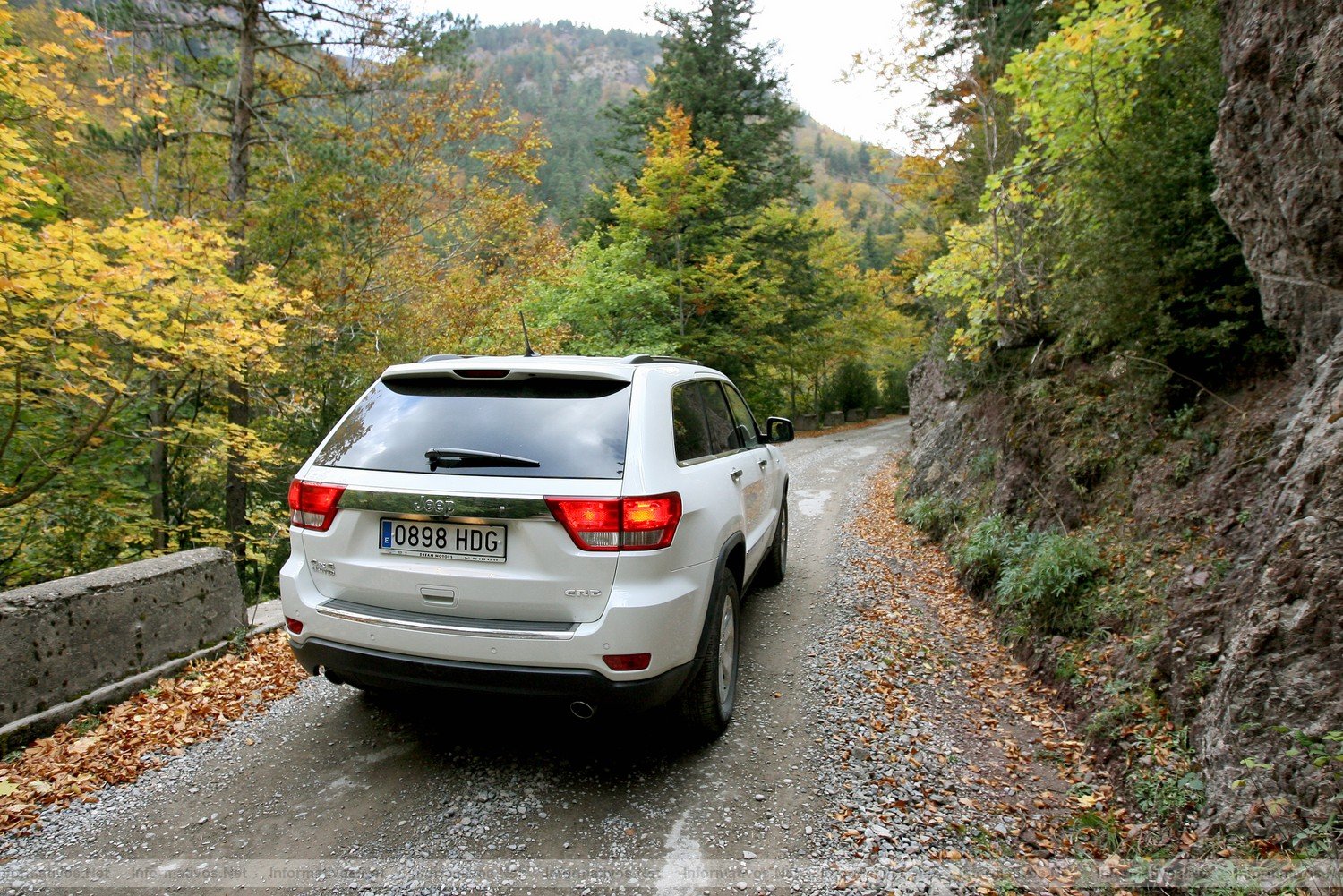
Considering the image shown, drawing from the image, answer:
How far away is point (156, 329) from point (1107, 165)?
8298 millimetres

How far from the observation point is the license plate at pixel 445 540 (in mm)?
2826

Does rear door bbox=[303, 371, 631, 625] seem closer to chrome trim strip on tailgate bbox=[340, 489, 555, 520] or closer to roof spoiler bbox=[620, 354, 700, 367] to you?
chrome trim strip on tailgate bbox=[340, 489, 555, 520]

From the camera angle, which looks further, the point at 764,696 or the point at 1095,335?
the point at 1095,335

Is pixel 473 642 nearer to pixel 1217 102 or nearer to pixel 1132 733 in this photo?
pixel 1132 733

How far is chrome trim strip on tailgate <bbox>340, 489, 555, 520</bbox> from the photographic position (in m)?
2.78

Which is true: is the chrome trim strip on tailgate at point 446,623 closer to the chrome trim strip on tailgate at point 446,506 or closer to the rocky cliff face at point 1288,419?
the chrome trim strip on tailgate at point 446,506

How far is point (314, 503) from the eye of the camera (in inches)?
122

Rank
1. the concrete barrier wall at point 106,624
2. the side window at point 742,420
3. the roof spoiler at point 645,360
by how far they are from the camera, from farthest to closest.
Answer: the side window at point 742,420, the roof spoiler at point 645,360, the concrete barrier wall at point 106,624

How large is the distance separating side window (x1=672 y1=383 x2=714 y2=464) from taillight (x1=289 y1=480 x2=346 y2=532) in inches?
61.0

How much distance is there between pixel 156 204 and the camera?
9.77 metres

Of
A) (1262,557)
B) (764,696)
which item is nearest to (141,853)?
(764,696)

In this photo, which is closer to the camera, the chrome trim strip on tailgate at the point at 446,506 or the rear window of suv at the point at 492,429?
the chrome trim strip on tailgate at the point at 446,506

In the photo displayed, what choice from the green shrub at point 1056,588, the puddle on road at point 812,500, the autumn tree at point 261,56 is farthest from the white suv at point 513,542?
the autumn tree at point 261,56

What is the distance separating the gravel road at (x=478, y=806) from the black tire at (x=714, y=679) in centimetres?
16
